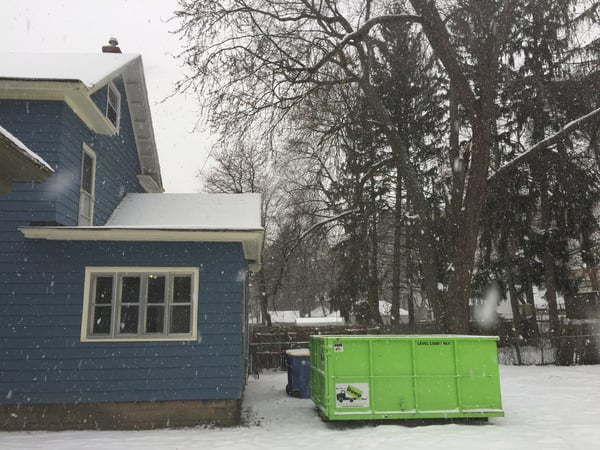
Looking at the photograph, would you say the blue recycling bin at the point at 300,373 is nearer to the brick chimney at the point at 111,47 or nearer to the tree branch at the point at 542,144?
the tree branch at the point at 542,144

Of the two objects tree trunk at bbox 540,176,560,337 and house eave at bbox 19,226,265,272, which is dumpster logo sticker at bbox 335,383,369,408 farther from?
tree trunk at bbox 540,176,560,337

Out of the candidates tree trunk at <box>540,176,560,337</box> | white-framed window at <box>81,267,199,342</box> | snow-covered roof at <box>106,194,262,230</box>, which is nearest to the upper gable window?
snow-covered roof at <box>106,194,262,230</box>

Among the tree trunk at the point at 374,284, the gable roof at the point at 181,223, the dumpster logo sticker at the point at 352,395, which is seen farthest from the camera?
the tree trunk at the point at 374,284

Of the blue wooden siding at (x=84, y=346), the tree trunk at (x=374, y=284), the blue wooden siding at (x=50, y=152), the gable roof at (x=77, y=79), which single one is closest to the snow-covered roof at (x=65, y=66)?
the gable roof at (x=77, y=79)

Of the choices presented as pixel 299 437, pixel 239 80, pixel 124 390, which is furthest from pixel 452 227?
pixel 124 390

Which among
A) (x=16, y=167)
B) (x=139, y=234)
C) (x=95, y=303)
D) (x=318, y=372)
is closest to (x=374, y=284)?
(x=318, y=372)

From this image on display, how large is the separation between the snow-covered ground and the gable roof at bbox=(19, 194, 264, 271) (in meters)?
3.44

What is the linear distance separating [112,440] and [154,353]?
1.65 m

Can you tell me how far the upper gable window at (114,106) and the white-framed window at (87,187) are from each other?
5.17 feet

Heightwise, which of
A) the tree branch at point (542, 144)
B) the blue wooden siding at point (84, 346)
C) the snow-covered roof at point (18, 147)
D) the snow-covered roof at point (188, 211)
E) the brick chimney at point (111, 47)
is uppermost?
the brick chimney at point (111, 47)

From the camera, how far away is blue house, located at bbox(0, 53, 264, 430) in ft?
29.6

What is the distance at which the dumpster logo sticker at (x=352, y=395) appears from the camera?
8.70 m

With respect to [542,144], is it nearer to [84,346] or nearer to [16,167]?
[84,346]

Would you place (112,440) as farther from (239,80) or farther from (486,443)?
(239,80)
